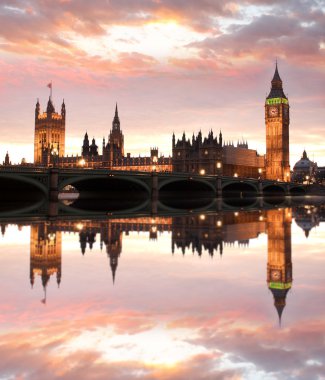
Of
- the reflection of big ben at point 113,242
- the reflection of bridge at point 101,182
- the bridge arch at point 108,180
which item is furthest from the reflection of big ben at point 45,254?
the bridge arch at point 108,180

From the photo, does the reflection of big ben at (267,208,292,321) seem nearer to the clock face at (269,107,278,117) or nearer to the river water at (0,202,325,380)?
the river water at (0,202,325,380)

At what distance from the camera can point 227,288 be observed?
33.3ft

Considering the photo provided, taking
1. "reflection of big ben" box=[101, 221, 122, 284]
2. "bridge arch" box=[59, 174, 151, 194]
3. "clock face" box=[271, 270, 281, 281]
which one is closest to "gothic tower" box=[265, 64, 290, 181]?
"bridge arch" box=[59, 174, 151, 194]

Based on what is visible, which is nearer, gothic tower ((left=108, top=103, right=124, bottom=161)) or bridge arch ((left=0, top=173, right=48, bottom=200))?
bridge arch ((left=0, top=173, right=48, bottom=200))

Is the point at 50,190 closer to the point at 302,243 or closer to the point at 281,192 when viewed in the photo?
the point at 302,243

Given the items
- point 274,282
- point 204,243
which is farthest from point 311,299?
point 204,243

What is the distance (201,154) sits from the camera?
141 metres

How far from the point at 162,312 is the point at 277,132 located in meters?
183

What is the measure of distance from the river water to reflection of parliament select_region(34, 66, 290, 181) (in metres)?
110

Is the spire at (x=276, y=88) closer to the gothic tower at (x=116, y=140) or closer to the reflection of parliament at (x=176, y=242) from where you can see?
the gothic tower at (x=116, y=140)

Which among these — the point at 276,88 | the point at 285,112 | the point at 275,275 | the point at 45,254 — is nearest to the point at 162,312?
the point at 275,275

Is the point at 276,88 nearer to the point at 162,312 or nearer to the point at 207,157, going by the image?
the point at 207,157

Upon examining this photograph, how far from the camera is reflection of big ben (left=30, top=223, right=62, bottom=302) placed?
1174 cm

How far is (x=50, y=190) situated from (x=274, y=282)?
136 ft
